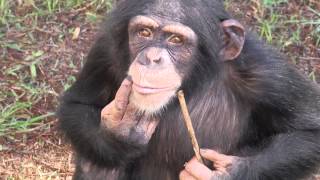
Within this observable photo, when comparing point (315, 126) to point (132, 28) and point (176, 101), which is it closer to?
point (176, 101)

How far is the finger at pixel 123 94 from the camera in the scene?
3551 millimetres

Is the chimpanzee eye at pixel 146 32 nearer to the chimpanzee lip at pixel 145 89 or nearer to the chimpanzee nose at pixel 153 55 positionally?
the chimpanzee nose at pixel 153 55

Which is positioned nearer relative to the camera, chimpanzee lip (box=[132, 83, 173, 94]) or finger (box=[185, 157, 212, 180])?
chimpanzee lip (box=[132, 83, 173, 94])

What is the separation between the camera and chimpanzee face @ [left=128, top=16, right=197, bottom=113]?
3.40 m

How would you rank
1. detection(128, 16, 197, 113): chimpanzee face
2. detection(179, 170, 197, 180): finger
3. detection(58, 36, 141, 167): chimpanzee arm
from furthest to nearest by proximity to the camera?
detection(58, 36, 141, 167): chimpanzee arm < detection(179, 170, 197, 180): finger < detection(128, 16, 197, 113): chimpanzee face

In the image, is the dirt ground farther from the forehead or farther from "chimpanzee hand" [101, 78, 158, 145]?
the forehead

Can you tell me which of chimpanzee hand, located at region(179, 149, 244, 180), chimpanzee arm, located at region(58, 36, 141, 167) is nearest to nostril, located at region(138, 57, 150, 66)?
chimpanzee arm, located at region(58, 36, 141, 167)

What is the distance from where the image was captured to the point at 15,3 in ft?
18.8

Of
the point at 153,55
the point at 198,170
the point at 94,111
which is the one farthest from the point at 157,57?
the point at 94,111

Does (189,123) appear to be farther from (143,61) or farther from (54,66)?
(54,66)

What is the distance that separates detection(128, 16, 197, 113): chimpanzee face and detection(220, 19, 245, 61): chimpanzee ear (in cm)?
17

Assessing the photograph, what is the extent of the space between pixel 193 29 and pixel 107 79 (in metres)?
0.60

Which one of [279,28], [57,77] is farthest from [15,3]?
[279,28]

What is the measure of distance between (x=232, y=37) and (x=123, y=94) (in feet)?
1.78
